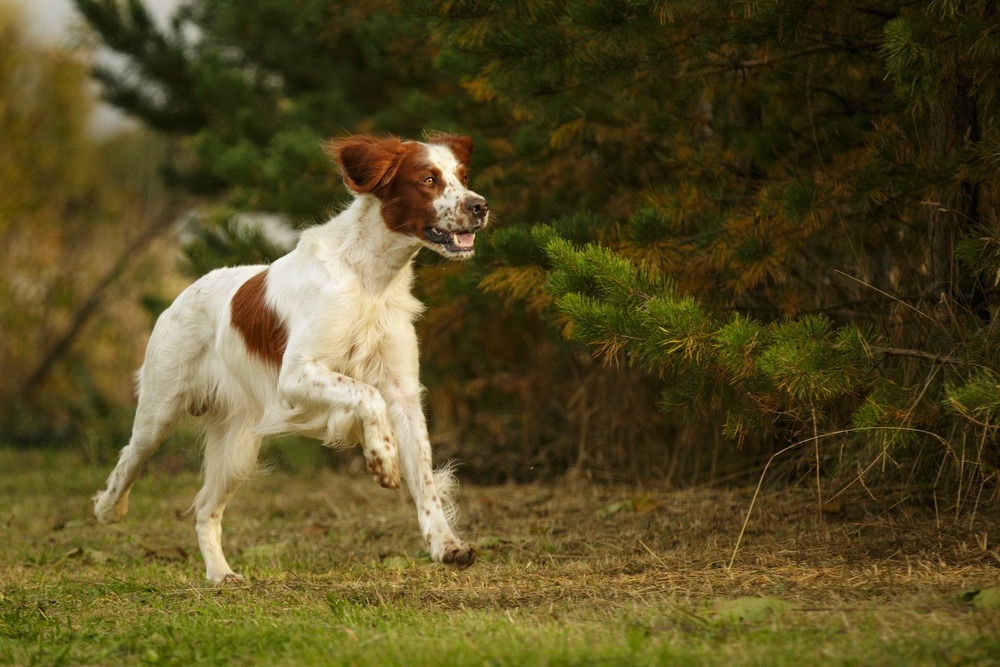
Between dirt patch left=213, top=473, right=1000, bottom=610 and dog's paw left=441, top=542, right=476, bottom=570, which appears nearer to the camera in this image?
dirt patch left=213, top=473, right=1000, bottom=610

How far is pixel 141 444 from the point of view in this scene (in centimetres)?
508

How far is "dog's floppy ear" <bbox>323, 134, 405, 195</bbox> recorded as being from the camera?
14.9ft

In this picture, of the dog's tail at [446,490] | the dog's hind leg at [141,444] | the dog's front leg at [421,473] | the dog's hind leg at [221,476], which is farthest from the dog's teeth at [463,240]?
the dog's hind leg at [141,444]

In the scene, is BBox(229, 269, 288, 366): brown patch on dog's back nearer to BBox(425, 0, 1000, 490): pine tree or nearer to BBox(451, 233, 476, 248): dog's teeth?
BBox(451, 233, 476, 248): dog's teeth

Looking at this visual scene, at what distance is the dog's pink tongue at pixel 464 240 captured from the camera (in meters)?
4.44

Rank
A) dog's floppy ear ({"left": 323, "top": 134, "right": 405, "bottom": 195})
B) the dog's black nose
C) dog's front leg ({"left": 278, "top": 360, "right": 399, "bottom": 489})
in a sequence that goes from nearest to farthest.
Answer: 1. dog's front leg ({"left": 278, "top": 360, "right": 399, "bottom": 489})
2. the dog's black nose
3. dog's floppy ear ({"left": 323, "top": 134, "right": 405, "bottom": 195})

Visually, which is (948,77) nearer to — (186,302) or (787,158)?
(787,158)

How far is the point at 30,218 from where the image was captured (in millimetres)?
Result: 12383

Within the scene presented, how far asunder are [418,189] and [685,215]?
1.15m

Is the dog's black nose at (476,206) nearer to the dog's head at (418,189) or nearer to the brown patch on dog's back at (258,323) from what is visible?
the dog's head at (418,189)

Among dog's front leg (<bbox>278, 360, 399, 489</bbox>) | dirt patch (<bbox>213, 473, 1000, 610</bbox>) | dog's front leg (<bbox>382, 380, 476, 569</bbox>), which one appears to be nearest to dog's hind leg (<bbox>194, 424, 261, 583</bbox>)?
dirt patch (<bbox>213, 473, 1000, 610</bbox>)

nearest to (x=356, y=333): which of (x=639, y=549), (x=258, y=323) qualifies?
(x=258, y=323)

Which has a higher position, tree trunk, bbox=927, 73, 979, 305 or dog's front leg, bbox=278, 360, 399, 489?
tree trunk, bbox=927, 73, 979, 305

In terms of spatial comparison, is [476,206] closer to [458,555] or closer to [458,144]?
[458,144]
